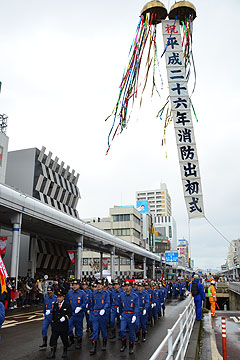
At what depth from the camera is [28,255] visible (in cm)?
3281

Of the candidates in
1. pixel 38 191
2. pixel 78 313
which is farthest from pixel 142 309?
pixel 38 191

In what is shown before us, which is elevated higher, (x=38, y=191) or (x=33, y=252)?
(x=38, y=191)

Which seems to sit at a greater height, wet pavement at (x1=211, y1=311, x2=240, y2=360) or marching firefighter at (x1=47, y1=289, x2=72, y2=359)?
marching firefighter at (x1=47, y1=289, x2=72, y2=359)

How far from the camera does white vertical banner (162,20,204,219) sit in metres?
8.22

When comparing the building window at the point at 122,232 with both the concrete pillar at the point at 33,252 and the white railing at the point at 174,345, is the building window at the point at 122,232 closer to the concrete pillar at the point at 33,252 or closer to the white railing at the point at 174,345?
the concrete pillar at the point at 33,252

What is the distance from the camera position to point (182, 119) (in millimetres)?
8422

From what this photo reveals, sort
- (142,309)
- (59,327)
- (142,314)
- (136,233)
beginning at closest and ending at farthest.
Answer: (59,327)
(142,314)
(142,309)
(136,233)

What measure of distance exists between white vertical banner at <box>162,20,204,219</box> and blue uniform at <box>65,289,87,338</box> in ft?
13.0

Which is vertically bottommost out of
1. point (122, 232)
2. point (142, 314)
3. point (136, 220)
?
point (142, 314)

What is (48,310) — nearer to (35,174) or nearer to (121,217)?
(35,174)

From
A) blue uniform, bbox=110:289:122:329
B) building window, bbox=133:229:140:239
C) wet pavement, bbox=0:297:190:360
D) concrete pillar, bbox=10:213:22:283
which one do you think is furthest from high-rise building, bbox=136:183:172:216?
blue uniform, bbox=110:289:122:329

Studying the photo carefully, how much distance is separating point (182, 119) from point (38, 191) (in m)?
31.3

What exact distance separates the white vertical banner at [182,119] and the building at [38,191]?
2533 centimetres

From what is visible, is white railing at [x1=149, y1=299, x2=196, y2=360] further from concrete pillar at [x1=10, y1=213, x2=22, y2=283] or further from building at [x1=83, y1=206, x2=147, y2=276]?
building at [x1=83, y1=206, x2=147, y2=276]
